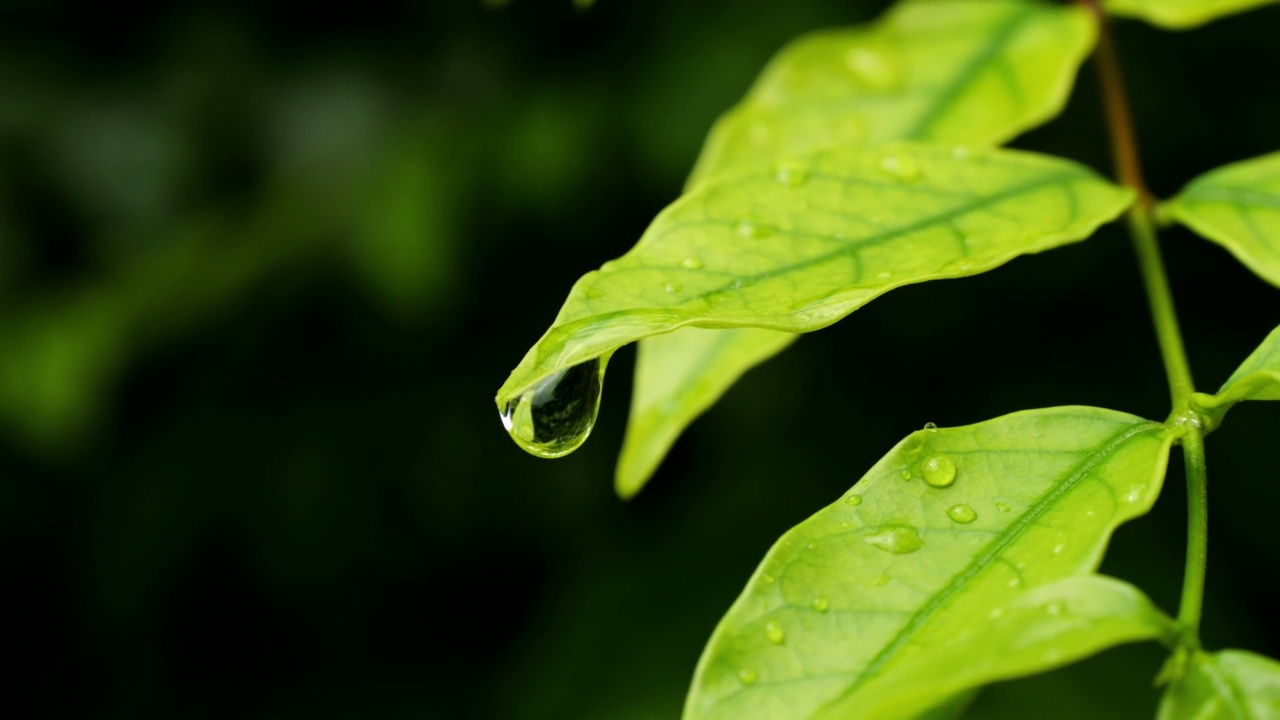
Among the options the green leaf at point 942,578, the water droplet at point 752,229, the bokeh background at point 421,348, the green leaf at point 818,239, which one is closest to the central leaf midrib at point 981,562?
the green leaf at point 942,578

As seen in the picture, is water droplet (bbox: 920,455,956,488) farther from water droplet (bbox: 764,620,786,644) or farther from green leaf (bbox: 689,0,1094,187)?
green leaf (bbox: 689,0,1094,187)

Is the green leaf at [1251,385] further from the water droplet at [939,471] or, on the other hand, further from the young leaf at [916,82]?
the young leaf at [916,82]

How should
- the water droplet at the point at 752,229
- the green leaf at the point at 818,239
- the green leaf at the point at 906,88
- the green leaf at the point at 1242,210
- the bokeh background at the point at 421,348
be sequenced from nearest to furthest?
the green leaf at the point at 818,239 < the water droplet at the point at 752,229 < the green leaf at the point at 1242,210 < the green leaf at the point at 906,88 < the bokeh background at the point at 421,348

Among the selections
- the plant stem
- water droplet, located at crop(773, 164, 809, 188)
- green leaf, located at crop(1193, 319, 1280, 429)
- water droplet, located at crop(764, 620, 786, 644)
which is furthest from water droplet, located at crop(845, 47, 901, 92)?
water droplet, located at crop(764, 620, 786, 644)

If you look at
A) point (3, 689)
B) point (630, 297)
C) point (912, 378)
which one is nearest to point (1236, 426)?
point (912, 378)

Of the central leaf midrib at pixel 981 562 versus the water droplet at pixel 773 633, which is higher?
the water droplet at pixel 773 633

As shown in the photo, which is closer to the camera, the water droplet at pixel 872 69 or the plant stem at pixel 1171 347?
the plant stem at pixel 1171 347

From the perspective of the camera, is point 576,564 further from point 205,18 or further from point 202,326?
point 205,18
